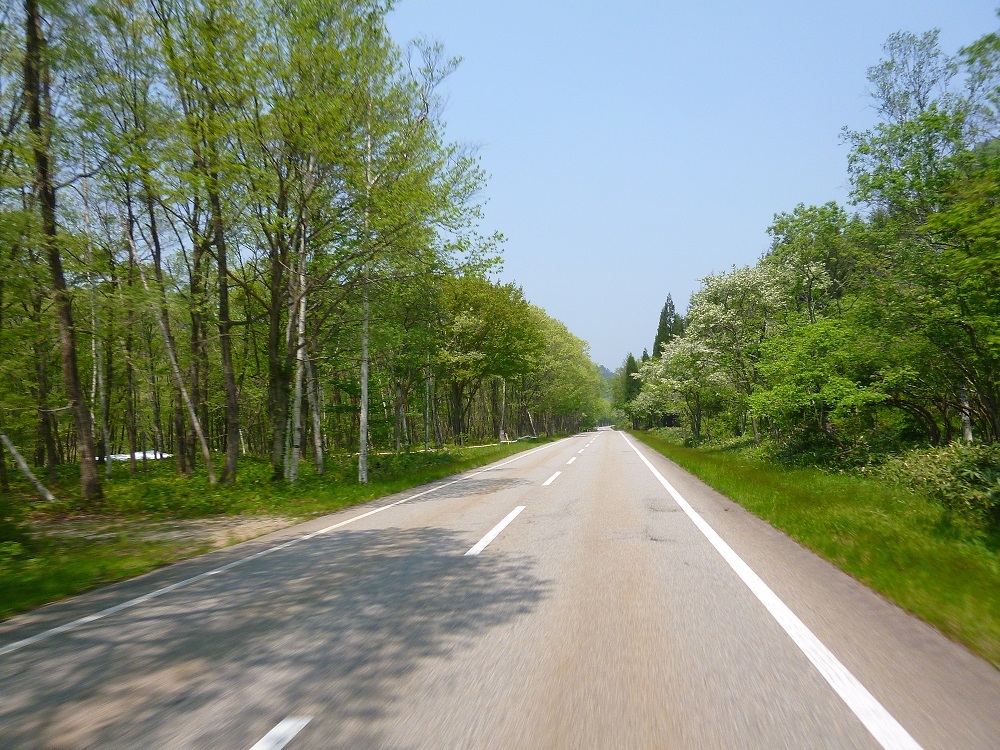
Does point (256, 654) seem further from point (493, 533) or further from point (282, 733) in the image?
point (493, 533)

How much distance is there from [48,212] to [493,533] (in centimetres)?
1186

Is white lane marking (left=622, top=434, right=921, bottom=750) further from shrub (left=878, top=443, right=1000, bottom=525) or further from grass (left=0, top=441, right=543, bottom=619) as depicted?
grass (left=0, top=441, right=543, bottom=619)

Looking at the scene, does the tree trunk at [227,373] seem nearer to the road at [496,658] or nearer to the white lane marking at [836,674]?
the road at [496,658]

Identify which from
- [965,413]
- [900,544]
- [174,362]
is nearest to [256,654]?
[900,544]

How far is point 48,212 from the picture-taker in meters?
11.5

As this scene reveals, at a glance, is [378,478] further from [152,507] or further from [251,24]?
[251,24]

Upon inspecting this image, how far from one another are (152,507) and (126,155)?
27.1 ft

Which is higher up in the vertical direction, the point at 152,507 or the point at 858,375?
the point at 858,375

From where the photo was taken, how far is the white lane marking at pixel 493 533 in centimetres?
697

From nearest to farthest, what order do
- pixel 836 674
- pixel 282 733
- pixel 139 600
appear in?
pixel 282 733
pixel 836 674
pixel 139 600

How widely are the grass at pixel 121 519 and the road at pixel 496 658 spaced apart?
794 millimetres

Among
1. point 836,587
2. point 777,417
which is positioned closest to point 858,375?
point 777,417

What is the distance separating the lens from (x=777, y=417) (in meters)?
17.7

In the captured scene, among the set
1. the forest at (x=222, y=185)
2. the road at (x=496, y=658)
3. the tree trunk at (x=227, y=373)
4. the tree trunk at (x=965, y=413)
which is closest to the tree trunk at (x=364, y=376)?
the forest at (x=222, y=185)
